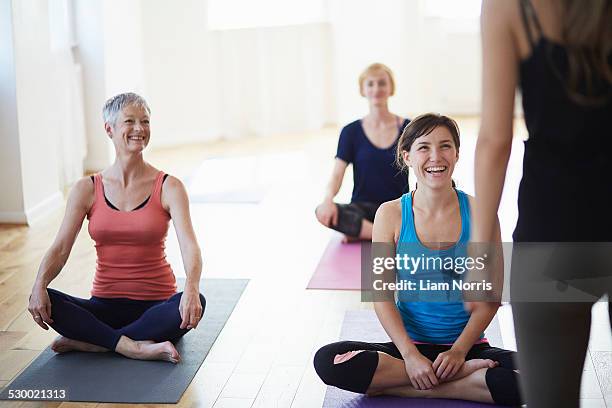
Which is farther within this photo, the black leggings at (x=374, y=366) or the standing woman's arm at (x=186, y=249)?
the standing woman's arm at (x=186, y=249)

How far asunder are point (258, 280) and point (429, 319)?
1.28 m

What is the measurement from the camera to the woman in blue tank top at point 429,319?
2354 millimetres

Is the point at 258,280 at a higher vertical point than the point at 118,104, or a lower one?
lower

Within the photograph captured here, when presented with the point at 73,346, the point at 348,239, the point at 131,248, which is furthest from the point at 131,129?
the point at 348,239

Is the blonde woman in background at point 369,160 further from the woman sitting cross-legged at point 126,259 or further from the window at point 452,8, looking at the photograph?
the window at point 452,8

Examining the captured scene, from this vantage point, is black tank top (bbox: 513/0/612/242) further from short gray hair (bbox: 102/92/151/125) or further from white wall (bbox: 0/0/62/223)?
white wall (bbox: 0/0/62/223)

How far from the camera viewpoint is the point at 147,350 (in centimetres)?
271

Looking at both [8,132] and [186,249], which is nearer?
[186,249]

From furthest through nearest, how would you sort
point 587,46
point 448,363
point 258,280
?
point 258,280 < point 448,363 < point 587,46

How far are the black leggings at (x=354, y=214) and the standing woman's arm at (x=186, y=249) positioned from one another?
1278 millimetres

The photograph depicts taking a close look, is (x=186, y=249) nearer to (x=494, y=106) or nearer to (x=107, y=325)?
(x=107, y=325)

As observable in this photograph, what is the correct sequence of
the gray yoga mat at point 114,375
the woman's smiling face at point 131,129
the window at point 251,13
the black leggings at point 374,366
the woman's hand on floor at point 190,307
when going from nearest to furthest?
the black leggings at point 374,366 < the gray yoga mat at point 114,375 < the woman's hand on floor at point 190,307 < the woman's smiling face at point 131,129 < the window at point 251,13

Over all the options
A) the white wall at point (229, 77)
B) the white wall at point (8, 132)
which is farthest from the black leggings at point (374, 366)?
the white wall at point (229, 77)

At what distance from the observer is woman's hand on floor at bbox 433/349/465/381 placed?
234 centimetres
